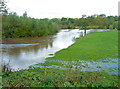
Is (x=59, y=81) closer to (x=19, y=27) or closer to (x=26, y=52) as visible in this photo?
(x=26, y=52)

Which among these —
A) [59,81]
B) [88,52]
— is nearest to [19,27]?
[88,52]

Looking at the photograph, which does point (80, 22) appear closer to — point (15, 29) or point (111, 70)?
point (15, 29)

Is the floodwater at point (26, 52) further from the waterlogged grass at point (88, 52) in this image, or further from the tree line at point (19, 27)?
the tree line at point (19, 27)

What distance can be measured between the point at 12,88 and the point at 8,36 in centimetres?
3064

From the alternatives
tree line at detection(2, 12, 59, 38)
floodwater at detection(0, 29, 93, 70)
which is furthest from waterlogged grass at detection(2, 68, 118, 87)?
tree line at detection(2, 12, 59, 38)

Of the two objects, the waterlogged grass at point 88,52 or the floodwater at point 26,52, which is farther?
the waterlogged grass at point 88,52

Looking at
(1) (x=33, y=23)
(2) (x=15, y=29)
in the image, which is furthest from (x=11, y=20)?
(1) (x=33, y=23)

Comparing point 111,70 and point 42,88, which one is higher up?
point 42,88

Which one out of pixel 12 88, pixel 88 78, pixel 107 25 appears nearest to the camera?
pixel 12 88

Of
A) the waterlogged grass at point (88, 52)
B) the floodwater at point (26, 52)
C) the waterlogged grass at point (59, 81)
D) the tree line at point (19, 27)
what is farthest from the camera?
the tree line at point (19, 27)

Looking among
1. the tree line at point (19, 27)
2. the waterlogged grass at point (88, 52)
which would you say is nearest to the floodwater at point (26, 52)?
the waterlogged grass at point (88, 52)

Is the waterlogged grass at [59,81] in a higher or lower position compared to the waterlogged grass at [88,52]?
higher

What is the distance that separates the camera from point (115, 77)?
814 centimetres

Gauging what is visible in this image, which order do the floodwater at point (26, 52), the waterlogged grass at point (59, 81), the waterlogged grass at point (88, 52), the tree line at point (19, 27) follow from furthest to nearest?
the tree line at point (19, 27) < the waterlogged grass at point (88, 52) < the floodwater at point (26, 52) < the waterlogged grass at point (59, 81)
